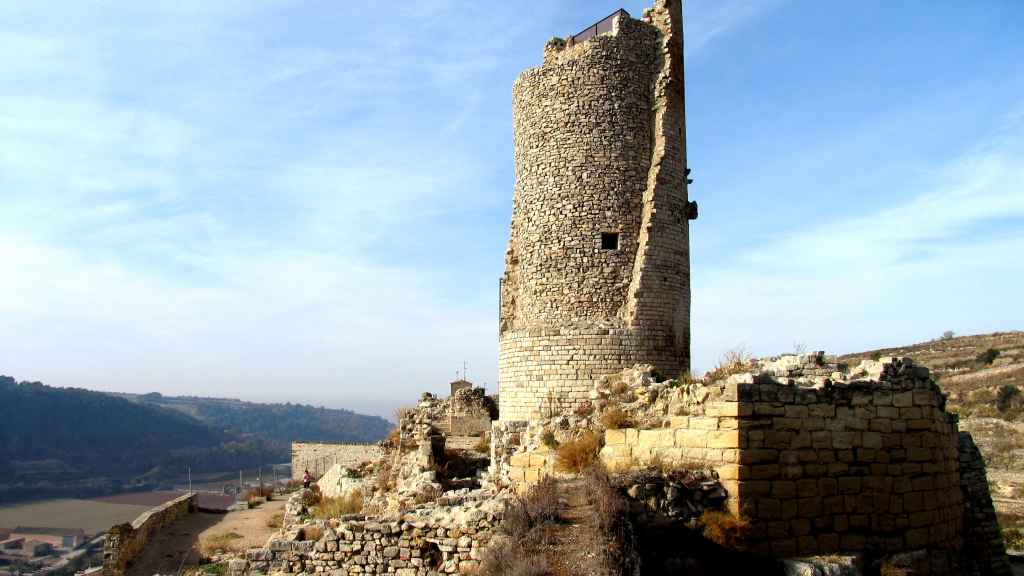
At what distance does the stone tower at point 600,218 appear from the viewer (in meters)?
13.8

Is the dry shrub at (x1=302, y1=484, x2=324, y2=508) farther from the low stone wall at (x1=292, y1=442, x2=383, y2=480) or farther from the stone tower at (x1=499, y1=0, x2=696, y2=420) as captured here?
the low stone wall at (x1=292, y1=442, x2=383, y2=480)

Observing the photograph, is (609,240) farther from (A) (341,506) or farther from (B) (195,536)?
(B) (195,536)

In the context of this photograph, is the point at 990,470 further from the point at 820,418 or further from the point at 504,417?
the point at 820,418

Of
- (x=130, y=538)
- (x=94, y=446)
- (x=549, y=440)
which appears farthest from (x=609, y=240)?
(x=94, y=446)

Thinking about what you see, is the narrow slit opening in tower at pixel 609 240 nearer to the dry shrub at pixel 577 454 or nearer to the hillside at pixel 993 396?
the dry shrub at pixel 577 454

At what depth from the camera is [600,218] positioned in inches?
558

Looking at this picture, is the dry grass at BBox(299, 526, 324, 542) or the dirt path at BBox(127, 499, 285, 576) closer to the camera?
the dry grass at BBox(299, 526, 324, 542)

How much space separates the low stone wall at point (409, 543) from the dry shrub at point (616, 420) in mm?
2195

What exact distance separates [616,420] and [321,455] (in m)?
31.1

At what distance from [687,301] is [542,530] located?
30.5 feet

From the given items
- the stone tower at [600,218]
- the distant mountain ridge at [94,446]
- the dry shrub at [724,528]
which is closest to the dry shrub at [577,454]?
the dry shrub at [724,528]

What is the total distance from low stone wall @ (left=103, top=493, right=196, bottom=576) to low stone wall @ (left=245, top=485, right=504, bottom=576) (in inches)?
329

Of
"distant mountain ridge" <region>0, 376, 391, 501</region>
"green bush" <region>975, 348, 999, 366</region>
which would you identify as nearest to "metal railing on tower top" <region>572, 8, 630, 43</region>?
"green bush" <region>975, 348, 999, 366</region>

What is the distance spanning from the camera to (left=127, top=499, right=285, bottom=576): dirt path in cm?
1552
